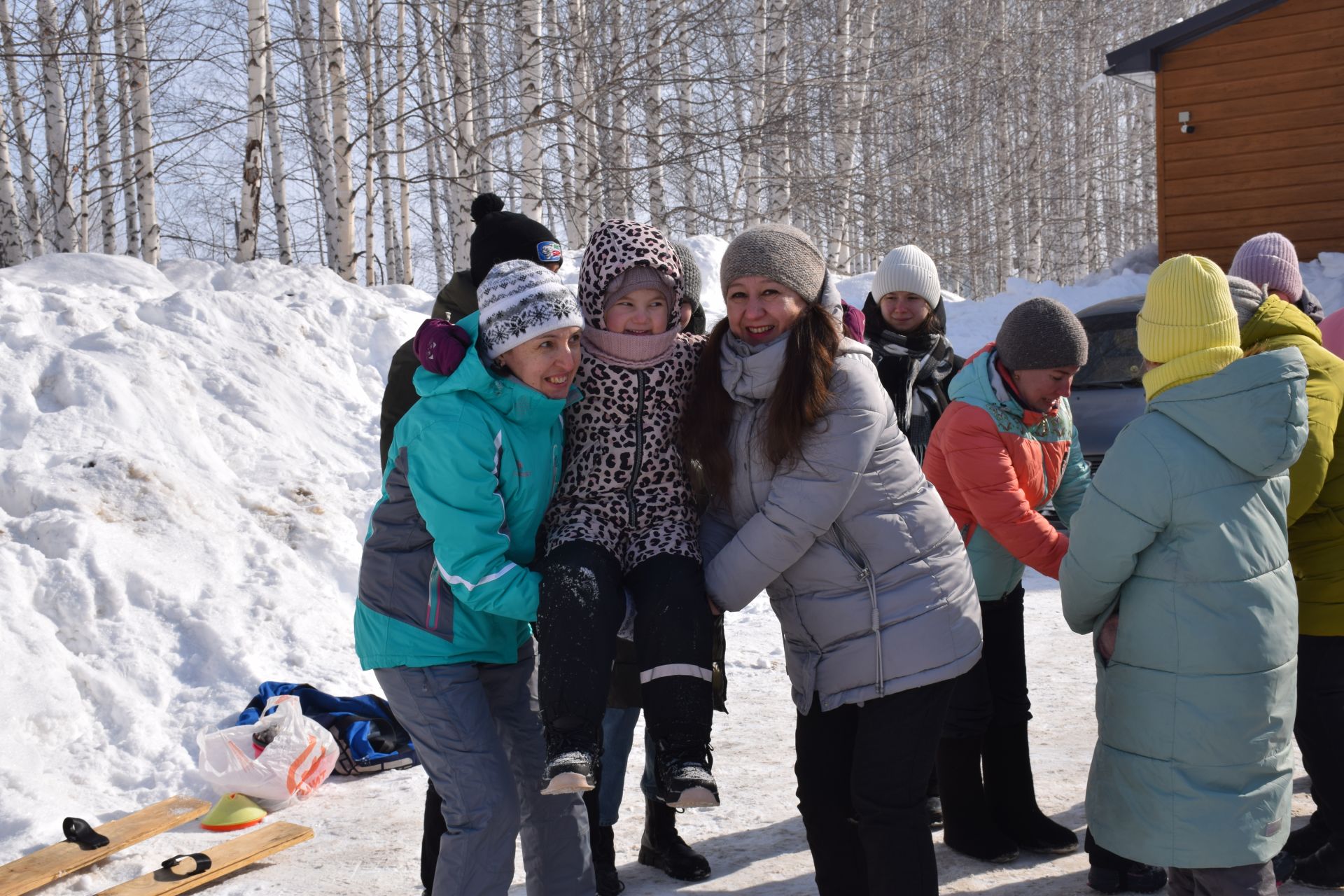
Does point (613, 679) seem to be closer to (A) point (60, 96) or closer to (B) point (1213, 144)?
(A) point (60, 96)

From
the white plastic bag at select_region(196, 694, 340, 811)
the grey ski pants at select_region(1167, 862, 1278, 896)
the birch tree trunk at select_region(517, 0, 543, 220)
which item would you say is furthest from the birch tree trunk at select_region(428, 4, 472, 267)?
the grey ski pants at select_region(1167, 862, 1278, 896)

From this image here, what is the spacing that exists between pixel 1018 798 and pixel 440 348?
2.34 m

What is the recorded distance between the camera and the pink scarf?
110 inches

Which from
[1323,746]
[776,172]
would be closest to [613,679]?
[1323,746]

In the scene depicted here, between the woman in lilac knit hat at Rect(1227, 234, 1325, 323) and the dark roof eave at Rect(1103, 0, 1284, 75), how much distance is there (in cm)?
1184

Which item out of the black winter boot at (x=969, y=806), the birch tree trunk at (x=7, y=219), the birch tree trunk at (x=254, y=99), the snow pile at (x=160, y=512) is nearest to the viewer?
the black winter boot at (x=969, y=806)

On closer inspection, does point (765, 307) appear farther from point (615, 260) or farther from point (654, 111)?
point (654, 111)

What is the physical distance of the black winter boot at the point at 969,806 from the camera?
355cm

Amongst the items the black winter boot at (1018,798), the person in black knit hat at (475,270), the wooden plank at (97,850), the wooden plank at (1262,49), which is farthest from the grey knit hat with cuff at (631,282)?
the wooden plank at (1262,49)

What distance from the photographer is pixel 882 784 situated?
2.64m

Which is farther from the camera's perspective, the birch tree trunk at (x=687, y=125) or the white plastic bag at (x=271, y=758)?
the birch tree trunk at (x=687, y=125)

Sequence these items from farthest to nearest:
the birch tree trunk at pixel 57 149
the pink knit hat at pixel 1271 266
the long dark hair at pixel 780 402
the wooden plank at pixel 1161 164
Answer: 1. the wooden plank at pixel 1161 164
2. the birch tree trunk at pixel 57 149
3. the pink knit hat at pixel 1271 266
4. the long dark hair at pixel 780 402

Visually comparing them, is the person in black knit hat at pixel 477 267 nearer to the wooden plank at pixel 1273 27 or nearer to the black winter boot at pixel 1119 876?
the black winter boot at pixel 1119 876

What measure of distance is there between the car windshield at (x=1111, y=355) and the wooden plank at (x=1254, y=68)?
21.7 feet
